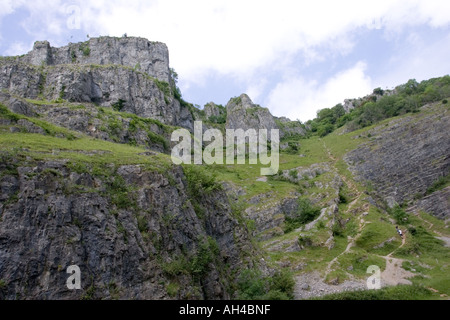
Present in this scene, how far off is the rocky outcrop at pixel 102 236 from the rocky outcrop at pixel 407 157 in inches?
2024

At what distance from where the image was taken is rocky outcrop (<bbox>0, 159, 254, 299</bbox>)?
653 inches

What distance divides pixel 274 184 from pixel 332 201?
1431 centimetres

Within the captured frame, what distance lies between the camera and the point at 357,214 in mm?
52906

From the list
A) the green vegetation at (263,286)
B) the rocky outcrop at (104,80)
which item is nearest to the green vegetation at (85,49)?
the rocky outcrop at (104,80)

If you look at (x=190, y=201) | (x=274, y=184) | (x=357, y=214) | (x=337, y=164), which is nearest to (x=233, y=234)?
(x=190, y=201)

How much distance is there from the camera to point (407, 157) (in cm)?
6850

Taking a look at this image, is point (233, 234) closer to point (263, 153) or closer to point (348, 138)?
point (263, 153)

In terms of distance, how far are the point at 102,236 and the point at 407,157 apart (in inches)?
2808

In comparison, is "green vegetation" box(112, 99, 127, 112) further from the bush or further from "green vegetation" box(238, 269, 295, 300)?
the bush

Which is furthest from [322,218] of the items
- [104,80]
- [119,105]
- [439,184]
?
[104,80]

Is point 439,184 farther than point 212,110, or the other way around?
point 212,110

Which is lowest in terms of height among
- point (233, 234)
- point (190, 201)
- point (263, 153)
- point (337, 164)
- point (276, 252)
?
point (276, 252)

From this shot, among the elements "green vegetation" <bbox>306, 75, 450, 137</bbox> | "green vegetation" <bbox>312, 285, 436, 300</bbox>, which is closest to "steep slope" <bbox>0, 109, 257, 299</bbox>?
"green vegetation" <bbox>312, 285, 436, 300</bbox>

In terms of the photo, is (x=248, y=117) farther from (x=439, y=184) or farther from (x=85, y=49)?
(x=439, y=184)
